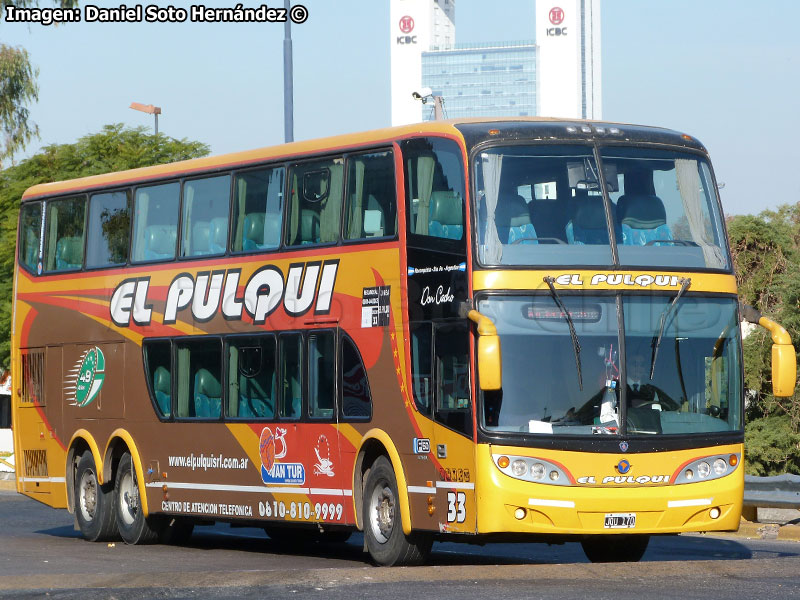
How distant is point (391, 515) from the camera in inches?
578

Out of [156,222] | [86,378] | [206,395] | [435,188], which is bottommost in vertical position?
[206,395]

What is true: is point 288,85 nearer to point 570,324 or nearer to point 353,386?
point 353,386

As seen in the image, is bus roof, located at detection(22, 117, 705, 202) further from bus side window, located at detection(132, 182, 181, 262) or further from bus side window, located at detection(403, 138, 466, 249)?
bus side window, located at detection(132, 182, 181, 262)

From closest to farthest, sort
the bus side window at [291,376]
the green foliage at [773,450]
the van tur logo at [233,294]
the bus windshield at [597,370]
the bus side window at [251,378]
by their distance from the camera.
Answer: the bus windshield at [597,370], the van tur logo at [233,294], the bus side window at [291,376], the bus side window at [251,378], the green foliage at [773,450]

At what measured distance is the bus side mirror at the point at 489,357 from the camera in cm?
1277

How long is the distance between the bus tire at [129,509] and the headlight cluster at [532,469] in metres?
6.82

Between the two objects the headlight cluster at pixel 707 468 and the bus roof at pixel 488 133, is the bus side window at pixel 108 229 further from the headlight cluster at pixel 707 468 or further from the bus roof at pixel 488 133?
the headlight cluster at pixel 707 468

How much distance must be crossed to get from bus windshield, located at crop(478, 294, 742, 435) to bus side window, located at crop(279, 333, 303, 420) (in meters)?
3.20

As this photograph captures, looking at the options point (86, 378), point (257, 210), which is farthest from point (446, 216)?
point (86, 378)

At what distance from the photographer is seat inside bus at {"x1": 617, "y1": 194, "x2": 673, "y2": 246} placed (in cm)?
1405

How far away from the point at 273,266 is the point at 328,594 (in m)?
5.90

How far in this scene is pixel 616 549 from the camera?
50.8 feet

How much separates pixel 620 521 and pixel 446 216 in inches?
119

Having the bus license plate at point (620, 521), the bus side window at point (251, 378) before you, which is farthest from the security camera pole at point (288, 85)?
the bus license plate at point (620, 521)
